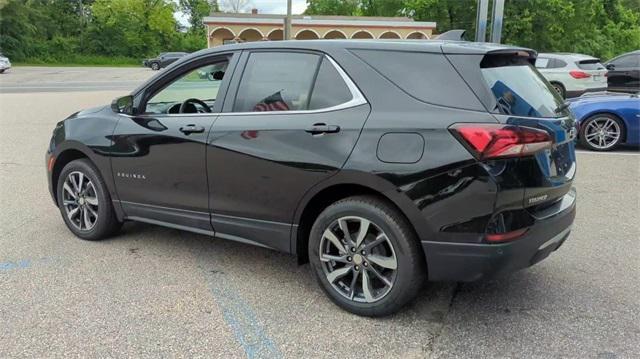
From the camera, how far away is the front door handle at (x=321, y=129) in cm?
333

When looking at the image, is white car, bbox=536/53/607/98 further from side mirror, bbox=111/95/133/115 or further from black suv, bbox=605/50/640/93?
side mirror, bbox=111/95/133/115

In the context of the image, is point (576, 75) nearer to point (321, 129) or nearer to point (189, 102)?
point (189, 102)

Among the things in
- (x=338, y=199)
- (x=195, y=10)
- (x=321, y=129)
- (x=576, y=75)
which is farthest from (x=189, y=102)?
(x=195, y=10)

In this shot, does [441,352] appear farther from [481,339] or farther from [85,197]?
[85,197]

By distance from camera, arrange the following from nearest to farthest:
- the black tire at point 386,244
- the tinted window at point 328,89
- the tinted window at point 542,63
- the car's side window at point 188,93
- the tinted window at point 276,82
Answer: the black tire at point 386,244 < the tinted window at point 328,89 < the tinted window at point 276,82 < the car's side window at point 188,93 < the tinted window at point 542,63

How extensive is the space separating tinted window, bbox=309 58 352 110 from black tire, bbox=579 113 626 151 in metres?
7.02

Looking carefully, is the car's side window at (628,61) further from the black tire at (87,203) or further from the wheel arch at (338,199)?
the black tire at (87,203)

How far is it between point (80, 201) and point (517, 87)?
3.71 meters

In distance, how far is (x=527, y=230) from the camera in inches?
118

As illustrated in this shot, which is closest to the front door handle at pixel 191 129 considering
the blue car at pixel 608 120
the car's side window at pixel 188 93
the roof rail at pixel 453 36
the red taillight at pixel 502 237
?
the car's side window at pixel 188 93

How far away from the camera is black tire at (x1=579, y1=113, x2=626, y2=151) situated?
887 cm

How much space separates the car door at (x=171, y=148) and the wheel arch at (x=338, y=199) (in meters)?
0.78

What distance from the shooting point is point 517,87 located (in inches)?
128

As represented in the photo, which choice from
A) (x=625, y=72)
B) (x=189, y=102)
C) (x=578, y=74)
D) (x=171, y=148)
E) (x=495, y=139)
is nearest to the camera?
(x=495, y=139)
